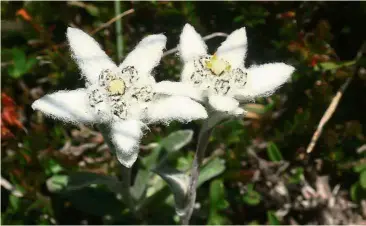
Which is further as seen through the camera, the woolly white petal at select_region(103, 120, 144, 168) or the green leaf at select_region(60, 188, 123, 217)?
the green leaf at select_region(60, 188, 123, 217)

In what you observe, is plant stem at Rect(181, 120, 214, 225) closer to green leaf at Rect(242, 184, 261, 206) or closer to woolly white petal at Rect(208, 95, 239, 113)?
woolly white petal at Rect(208, 95, 239, 113)

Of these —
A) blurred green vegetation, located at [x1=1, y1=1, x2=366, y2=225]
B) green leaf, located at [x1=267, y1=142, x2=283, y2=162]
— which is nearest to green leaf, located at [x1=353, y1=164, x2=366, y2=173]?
blurred green vegetation, located at [x1=1, y1=1, x2=366, y2=225]

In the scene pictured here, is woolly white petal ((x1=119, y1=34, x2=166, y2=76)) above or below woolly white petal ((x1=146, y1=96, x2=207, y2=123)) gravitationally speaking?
above

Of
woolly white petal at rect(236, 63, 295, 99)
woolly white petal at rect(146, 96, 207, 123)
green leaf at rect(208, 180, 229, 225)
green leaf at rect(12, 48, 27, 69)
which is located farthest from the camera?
green leaf at rect(12, 48, 27, 69)

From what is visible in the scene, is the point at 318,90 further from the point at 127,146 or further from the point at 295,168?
the point at 127,146

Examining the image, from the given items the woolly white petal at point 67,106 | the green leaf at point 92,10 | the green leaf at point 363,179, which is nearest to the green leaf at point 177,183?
the woolly white petal at point 67,106

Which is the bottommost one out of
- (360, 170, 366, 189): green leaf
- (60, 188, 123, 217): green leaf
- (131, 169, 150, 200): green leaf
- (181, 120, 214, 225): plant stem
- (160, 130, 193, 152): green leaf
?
(60, 188, 123, 217): green leaf

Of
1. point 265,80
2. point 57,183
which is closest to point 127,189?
point 57,183

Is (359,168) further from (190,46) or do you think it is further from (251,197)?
(190,46)
